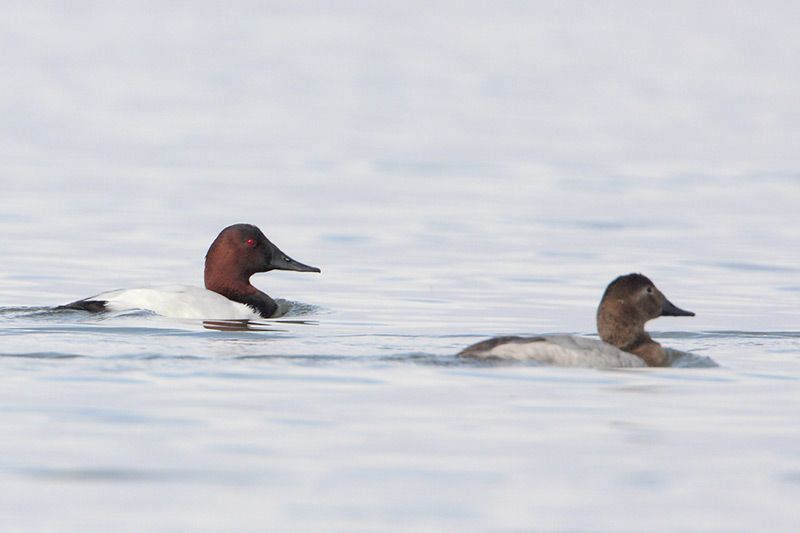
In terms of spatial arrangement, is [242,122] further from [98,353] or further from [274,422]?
[274,422]

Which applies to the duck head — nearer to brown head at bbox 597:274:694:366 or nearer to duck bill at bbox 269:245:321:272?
duck bill at bbox 269:245:321:272

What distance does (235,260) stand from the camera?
14102 mm

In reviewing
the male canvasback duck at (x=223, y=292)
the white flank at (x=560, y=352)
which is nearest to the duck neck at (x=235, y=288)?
the male canvasback duck at (x=223, y=292)

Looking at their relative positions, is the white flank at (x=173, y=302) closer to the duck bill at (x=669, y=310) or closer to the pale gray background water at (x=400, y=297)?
the pale gray background water at (x=400, y=297)

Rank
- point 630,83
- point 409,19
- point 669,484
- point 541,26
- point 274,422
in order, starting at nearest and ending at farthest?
point 669,484 < point 274,422 < point 630,83 < point 541,26 < point 409,19

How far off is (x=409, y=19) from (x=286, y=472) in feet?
203

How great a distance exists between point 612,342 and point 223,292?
403 centimetres

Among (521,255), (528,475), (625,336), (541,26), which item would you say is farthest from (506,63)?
(528,475)

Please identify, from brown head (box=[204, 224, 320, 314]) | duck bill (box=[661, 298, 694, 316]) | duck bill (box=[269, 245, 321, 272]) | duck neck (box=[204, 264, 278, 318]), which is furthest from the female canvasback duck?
duck bill (box=[269, 245, 321, 272])

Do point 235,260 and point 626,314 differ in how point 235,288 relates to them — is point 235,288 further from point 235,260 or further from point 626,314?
point 626,314

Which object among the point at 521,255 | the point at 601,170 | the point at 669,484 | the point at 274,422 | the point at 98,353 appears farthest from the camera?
the point at 601,170

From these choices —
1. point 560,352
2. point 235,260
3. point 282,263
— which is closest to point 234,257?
point 235,260

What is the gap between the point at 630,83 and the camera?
141ft

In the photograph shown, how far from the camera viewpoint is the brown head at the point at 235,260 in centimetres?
1405
